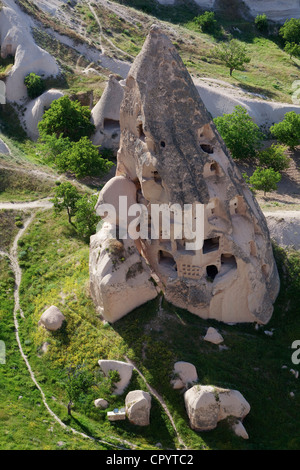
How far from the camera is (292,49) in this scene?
100 meters

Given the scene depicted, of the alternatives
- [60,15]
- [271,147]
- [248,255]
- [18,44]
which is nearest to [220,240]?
[248,255]

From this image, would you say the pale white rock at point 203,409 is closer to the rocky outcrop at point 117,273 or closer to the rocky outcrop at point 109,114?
the rocky outcrop at point 117,273

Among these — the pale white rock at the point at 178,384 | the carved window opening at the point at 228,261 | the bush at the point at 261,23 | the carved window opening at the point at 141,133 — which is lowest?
the pale white rock at the point at 178,384

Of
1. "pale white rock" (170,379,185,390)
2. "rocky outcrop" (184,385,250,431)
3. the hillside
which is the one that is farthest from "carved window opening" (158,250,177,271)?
"rocky outcrop" (184,385,250,431)

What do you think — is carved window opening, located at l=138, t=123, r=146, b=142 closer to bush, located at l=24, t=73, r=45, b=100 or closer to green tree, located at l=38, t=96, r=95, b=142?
green tree, located at l=38, t=96, r=95, b=142

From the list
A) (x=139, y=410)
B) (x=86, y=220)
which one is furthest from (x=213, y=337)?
(x=86, y=220)

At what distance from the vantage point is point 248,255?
131 ft

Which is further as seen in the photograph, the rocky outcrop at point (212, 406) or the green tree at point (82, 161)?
the green tree at point (82, 161)

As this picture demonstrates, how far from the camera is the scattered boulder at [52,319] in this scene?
41.0 meters

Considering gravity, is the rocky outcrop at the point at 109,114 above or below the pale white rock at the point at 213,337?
above

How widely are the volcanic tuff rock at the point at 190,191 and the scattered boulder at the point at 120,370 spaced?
4.60 meters

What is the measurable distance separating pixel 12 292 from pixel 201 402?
61.7 ft

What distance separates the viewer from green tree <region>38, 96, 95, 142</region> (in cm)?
6888

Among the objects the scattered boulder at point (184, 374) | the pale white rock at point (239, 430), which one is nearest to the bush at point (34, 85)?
the scattered boulder at point (184, 374)
